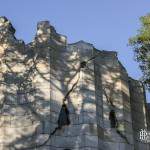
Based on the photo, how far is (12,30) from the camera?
65.0 feet

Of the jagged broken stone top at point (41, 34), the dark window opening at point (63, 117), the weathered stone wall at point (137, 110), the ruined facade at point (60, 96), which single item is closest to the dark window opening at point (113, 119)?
the ruined facade at point (60, 96)

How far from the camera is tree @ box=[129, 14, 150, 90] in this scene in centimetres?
1788

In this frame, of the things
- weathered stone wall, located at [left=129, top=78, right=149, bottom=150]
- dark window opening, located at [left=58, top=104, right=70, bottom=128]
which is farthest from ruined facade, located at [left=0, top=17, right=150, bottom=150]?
weathered stone wall, located at [left=129, top=78, right=149, bottom=150]

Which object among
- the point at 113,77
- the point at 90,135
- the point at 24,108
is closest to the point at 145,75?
the point at 113,77

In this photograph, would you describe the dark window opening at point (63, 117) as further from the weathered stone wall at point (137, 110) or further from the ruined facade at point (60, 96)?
the weathered stone wall at point (137, 110)

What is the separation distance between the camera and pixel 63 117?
18.2 metres

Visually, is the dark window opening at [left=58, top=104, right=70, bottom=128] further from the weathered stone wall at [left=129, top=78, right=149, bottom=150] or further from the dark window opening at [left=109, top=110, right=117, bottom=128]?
the weathered stone wall at [left=129, top=78, right=149, bottom=150]

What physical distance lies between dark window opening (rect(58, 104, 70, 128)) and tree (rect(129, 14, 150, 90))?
2.95 meters

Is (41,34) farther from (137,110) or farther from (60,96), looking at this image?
(137,110)

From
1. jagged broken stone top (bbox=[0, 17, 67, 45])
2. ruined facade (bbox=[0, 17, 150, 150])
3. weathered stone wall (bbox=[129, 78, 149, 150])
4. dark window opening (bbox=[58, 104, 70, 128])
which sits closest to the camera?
ruined facade (bbox=[0, 17, 150, 150])

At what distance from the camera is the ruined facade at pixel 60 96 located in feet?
58.6

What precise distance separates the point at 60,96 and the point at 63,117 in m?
0.75

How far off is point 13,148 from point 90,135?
2651mm

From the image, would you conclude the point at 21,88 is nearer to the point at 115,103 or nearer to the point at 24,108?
the point at 24,108
